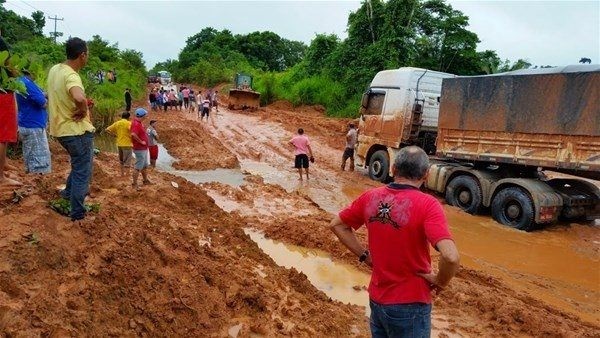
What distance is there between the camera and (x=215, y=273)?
4.41m

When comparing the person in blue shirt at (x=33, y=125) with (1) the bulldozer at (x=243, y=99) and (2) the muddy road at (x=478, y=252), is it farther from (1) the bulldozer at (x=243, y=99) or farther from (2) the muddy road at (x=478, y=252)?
(1) the bulldozer at (x=243, y=99)

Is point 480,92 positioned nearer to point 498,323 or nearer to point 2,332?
point 498,323

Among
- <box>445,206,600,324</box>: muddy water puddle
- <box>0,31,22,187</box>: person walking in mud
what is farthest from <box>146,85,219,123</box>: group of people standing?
<box>0,31,22,187</box>: person walking in mud

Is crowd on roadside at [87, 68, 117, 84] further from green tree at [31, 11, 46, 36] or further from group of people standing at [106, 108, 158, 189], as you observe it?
green tree at [31, 11, 46, 36]

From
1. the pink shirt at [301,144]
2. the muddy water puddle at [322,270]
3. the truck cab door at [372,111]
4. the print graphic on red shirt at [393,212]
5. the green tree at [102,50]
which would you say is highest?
the green tree at [102,50]

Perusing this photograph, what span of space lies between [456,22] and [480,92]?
19.9 meters

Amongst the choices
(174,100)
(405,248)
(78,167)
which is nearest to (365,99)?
(78,167)

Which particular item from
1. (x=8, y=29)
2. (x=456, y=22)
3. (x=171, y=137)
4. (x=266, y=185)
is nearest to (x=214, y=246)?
(x=266, y=185)

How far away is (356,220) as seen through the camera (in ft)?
8.86

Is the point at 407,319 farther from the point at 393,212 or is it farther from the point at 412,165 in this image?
the point at 412,165

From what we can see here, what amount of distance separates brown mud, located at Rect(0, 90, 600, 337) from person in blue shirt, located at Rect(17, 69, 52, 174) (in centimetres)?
23

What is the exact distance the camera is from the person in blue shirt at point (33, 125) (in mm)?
5133

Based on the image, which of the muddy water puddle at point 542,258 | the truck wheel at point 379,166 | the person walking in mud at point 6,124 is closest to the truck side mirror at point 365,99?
the truck wheel at point 379,166

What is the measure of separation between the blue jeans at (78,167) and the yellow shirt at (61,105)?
69mm
